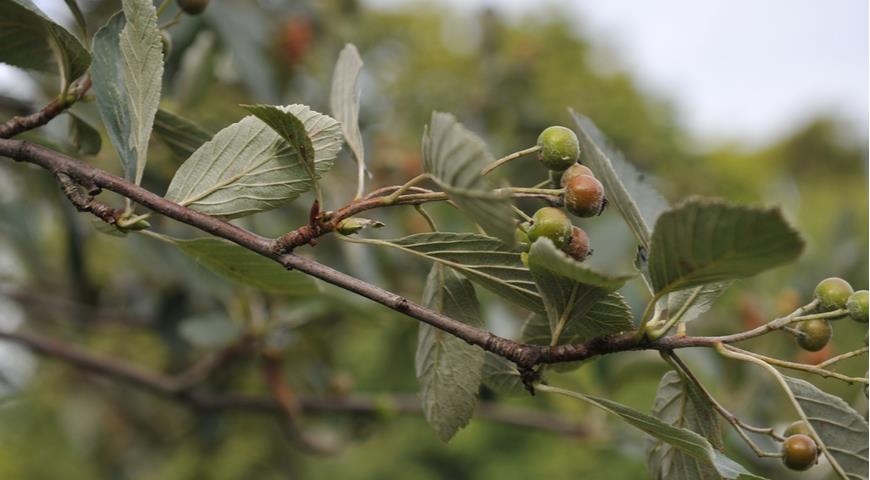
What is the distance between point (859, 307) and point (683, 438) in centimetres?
17

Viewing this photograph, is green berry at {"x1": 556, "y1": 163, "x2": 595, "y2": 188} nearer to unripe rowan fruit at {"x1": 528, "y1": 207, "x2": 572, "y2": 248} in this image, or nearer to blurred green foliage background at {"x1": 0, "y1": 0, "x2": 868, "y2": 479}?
unripe rowan fruit at {"x1": 528, "y1": 207, "x2": 572, "y2": 248}

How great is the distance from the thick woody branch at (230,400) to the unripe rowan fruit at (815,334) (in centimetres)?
115

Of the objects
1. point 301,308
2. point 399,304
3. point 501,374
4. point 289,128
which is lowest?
point 301,308

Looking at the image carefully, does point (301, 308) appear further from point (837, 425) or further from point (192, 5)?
point (837, 425)

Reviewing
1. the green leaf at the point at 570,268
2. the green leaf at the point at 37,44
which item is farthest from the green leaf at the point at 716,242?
the green leaf at the point at 37,44

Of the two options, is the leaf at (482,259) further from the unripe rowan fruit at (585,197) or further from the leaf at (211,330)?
the leaf at (211,330)

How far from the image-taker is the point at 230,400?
5.94ft

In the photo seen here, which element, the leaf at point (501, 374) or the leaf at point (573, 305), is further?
the leaf at point (501, 374)

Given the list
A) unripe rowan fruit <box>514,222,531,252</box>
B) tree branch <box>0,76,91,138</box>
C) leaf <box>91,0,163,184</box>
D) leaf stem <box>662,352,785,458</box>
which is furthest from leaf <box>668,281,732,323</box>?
tree branch <box>0,76,91,138</box>

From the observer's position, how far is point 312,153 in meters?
0.69

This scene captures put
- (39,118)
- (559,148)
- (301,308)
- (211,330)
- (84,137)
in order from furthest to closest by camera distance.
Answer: (301,308) → (211,330) → (84,137) → (39,118) → (559,148)

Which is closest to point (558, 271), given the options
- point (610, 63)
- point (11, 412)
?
point (11, 412)

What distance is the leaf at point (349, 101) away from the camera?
2.52 feet

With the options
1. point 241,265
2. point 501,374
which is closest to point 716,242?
point 501,374
